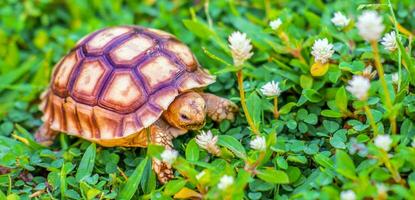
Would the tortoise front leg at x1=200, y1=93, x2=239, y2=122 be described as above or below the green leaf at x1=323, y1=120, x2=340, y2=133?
above

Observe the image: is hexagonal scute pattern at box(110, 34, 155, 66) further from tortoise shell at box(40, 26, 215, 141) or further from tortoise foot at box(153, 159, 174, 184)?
tortoise foot at box(153, 159, 174, 184)

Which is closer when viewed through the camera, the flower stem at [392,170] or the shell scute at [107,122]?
the flower stem at [392,170]

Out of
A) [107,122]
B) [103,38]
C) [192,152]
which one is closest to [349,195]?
[192,152]

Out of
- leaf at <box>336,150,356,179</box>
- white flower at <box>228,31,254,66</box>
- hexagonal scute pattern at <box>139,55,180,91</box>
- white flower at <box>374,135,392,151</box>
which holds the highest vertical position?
white flower at <box>228,31,254,66</box>

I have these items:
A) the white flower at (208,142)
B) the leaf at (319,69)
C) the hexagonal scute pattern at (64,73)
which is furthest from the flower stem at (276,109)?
the hexagonal scute pattern at (64,73)

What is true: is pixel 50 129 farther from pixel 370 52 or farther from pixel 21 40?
pixel 370 52

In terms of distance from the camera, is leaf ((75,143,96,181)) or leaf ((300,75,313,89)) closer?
leaf ((75,143,96,181))

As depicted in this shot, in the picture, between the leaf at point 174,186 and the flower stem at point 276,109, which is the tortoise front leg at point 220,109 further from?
the leaf at point 174,186

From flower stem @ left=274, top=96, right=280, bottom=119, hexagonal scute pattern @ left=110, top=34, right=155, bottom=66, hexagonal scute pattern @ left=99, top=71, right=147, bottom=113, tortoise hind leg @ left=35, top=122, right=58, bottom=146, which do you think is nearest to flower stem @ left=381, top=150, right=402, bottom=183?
flower stem @ left=274, top=96, right=280, bottom=119
